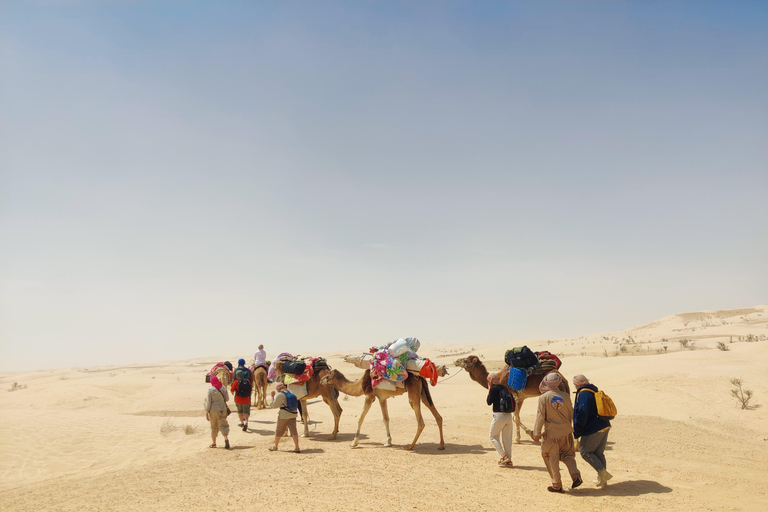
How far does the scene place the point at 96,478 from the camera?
10812mm

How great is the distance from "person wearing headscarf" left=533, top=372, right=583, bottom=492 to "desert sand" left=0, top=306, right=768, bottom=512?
1.14ft

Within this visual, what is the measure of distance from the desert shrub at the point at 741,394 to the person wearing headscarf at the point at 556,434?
12117mm

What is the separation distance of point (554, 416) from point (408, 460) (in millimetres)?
3958

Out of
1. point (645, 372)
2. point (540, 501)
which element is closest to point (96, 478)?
point (540, 501)

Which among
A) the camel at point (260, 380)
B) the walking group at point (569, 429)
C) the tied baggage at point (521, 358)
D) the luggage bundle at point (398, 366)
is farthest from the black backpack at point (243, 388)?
the walking group at point (569, 429)

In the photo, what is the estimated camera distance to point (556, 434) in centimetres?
842

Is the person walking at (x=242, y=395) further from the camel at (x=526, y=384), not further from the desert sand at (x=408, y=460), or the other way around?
the camel at (x=526, y=384)

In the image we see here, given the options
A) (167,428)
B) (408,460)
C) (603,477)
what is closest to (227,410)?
(167,428)

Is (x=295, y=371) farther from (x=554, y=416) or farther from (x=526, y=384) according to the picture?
(x=554, y=416)

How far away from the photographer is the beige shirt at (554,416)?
844 centimetres

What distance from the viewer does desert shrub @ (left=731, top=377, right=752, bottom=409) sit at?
54.4 ft

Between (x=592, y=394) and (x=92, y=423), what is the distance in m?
17.6

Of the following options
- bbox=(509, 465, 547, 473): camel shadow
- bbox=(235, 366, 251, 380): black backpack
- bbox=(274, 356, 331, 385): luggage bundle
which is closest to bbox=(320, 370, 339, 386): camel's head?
bbox=(274, 356, 331, 385): luggage bundle

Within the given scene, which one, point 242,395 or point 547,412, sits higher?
point 547,412
